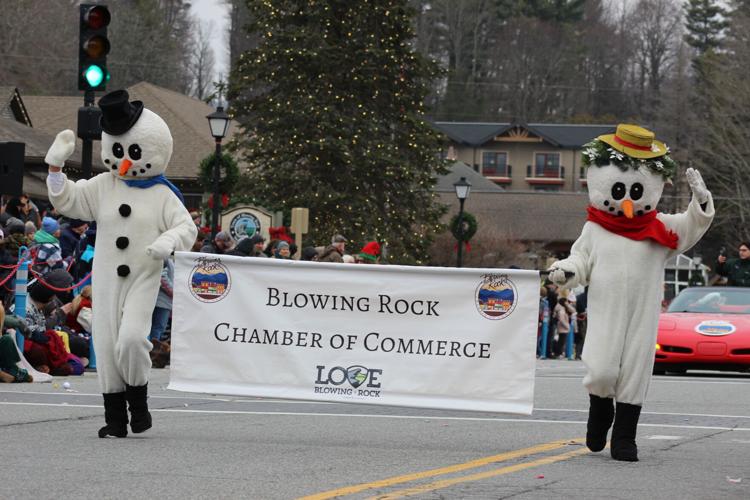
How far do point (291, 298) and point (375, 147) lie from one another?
32.5 meters

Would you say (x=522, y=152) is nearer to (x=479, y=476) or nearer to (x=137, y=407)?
(x=137, y=407)

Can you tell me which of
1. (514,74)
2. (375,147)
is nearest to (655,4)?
(514,74)

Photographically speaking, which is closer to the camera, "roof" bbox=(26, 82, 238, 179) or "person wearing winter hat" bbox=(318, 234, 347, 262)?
"person wearing winter hat" bbox=(318, 234, 347, 262)

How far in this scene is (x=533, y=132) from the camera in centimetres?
11525

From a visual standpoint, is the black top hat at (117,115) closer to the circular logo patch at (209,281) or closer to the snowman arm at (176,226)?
the snowman arm at (176,226)

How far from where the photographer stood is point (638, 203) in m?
10.0

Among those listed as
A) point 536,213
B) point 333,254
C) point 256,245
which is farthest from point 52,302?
point 536,213

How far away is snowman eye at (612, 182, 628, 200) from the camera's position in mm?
10023

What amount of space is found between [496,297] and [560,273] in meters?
0.75

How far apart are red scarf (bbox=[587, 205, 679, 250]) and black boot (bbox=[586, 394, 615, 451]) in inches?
41.7

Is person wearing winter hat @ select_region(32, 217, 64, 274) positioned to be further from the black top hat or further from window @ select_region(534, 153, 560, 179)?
window @ select_region(534, 153, 560, 179)

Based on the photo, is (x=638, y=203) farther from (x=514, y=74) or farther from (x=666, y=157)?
(x=514, y=74)

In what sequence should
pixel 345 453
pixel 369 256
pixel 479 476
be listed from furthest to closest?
pixel 369 256 → pixel 345 453 → pixel 479 476

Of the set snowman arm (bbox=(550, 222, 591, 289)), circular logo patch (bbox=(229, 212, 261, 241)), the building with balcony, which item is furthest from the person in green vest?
the building with balcony
